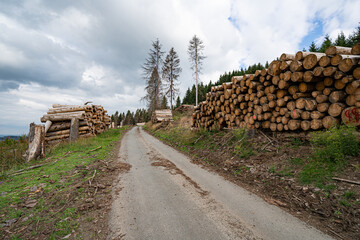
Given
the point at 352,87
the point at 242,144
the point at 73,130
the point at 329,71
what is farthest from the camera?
the point at 73,130

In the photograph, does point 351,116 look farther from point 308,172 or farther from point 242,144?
point 242,144

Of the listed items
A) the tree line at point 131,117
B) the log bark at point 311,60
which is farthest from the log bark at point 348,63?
the tree line at point 131,117

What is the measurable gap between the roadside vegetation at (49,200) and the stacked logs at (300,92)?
5.84m

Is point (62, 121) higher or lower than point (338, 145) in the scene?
higher

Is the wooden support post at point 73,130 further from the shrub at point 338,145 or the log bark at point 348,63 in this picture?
the log bark at point 348,63

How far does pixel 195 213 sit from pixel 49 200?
3149 mm

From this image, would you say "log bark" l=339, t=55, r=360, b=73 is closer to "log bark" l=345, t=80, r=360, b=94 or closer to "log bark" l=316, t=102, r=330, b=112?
"log bark" l=345, t=80, r=360, b=94

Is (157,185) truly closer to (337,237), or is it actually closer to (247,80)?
(337,237)

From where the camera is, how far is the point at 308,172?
351 centimetres

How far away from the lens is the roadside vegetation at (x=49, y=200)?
8.00 ft

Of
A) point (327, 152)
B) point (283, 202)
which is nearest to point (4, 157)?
point (283, 202)

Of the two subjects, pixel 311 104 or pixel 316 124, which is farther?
pixel 311 104

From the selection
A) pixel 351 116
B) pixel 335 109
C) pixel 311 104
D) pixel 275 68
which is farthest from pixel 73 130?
pixel 351 116

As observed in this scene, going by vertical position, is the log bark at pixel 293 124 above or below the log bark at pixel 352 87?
below
